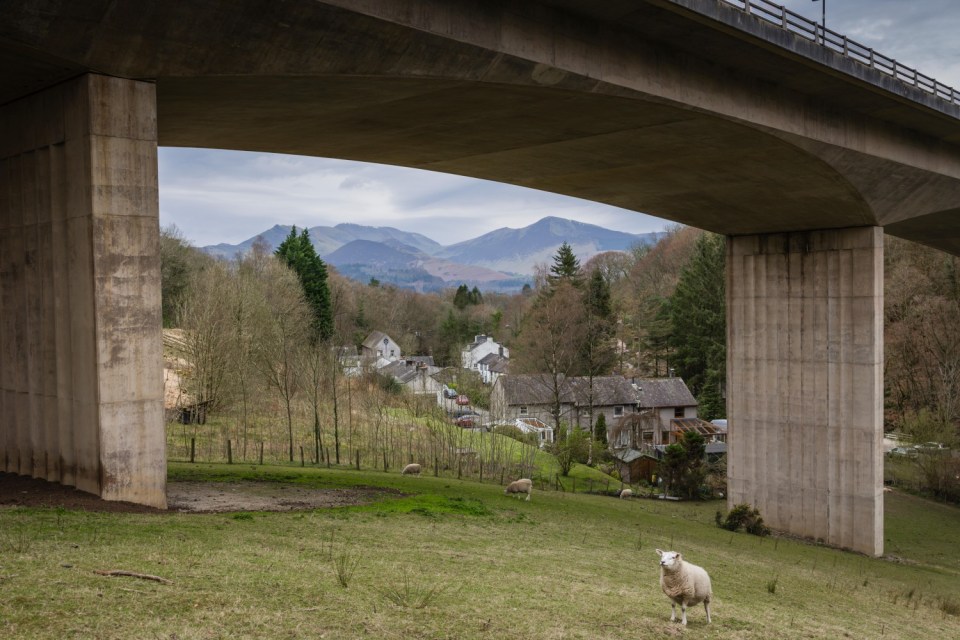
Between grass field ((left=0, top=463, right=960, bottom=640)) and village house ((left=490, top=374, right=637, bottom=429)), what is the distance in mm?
30804

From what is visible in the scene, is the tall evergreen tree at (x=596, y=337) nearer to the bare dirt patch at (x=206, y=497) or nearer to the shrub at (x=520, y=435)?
the shrub at (x=520, y=435)

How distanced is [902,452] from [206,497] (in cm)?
3904

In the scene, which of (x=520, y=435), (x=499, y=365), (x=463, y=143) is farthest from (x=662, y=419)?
(x=463, y=143)

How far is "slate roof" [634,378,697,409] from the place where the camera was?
175 ft

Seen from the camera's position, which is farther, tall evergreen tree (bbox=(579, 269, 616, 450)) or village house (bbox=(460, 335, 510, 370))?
village house (bbox=(460, 335, 510, 370))

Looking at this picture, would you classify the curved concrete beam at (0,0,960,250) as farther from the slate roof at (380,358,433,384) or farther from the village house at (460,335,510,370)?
the village house at (460,335,510,370)

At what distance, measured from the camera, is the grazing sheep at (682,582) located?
8477 mm

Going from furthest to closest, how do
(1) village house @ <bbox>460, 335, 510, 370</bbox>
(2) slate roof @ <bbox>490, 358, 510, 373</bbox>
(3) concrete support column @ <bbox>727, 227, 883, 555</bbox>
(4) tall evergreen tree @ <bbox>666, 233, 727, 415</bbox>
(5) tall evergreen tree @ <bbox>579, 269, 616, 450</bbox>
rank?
(1) village house @ <bbox>460, 335, 510, 370</bbox>, (2) slate roof @ <bbox>490, 358, 510, 373</bbox>, (4) tall evergreen tree @ <bbox>666, 233, 727, 415</bbox>, (5) tall evergreen tree @ <bbox>579, 269, 616, 450</bbox>, (3) concrete support column @ <bbox>727, 227, 883, 555</bbox>

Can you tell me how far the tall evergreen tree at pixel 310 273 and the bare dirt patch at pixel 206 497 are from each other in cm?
4559

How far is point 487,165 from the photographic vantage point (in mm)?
22000

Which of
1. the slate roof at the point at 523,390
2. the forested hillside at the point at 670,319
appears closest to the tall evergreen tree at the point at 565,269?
the forested hillside at the point at 670,319

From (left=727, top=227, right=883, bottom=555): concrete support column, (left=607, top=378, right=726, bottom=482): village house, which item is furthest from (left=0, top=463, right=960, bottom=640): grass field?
(left=607, top=378, right=726, bottom=482): village house

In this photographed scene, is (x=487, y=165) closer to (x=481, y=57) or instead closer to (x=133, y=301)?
(x=481, y=57)

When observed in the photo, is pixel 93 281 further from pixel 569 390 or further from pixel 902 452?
pixel 569 390
